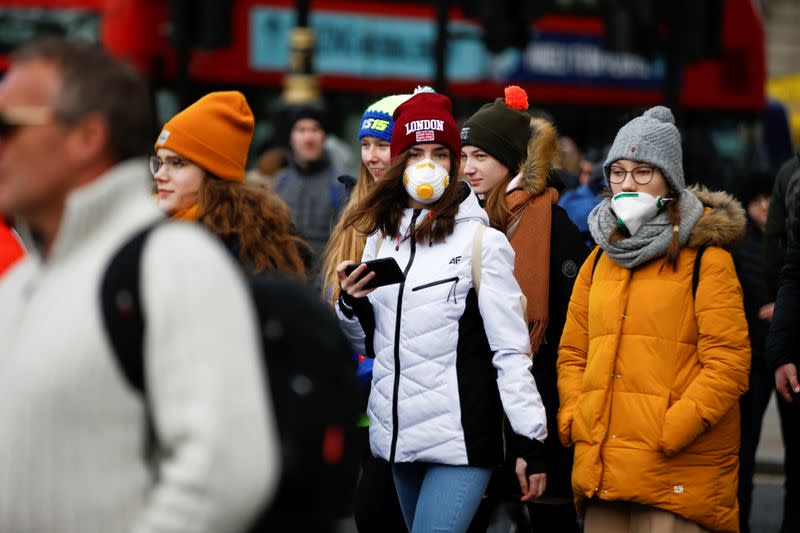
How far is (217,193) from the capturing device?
4453mm

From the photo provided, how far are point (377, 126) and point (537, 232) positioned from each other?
0.97 m

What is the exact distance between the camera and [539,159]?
565 centimetres

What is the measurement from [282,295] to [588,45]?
19.3 m

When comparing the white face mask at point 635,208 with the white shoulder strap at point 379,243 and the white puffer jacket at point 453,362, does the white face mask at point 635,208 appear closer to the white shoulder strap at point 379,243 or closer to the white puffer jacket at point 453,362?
the white puffer jacket at point 453,362

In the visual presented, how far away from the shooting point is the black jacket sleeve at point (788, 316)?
209 inches

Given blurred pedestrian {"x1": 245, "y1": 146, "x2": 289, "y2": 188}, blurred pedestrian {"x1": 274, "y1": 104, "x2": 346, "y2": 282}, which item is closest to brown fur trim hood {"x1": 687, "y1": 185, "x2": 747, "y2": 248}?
blurred pedestrian {"x1": 274, "y1": 104, "x2": 346, "y2": 282}

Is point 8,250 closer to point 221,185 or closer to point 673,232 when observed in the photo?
point 221,185

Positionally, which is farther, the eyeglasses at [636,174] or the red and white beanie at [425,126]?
the eyeglasses at [636,174]

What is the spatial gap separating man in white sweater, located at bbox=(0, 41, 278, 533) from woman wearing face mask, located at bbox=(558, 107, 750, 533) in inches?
103

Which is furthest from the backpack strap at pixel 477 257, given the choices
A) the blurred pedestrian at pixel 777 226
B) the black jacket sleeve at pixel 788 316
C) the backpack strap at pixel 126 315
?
the blurred pedestrian at pixel 777 226

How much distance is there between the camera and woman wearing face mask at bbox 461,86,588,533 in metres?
5.34

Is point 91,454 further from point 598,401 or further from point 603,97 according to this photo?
point 603,97

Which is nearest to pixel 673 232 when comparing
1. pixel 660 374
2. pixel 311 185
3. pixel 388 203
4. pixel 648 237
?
pixel 648 237

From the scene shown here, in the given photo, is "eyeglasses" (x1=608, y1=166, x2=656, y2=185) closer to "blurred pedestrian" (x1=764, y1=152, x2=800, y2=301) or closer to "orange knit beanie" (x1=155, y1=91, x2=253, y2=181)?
"orange knit beanie" (x1=155, y1=91, x2=253, y2=181)
